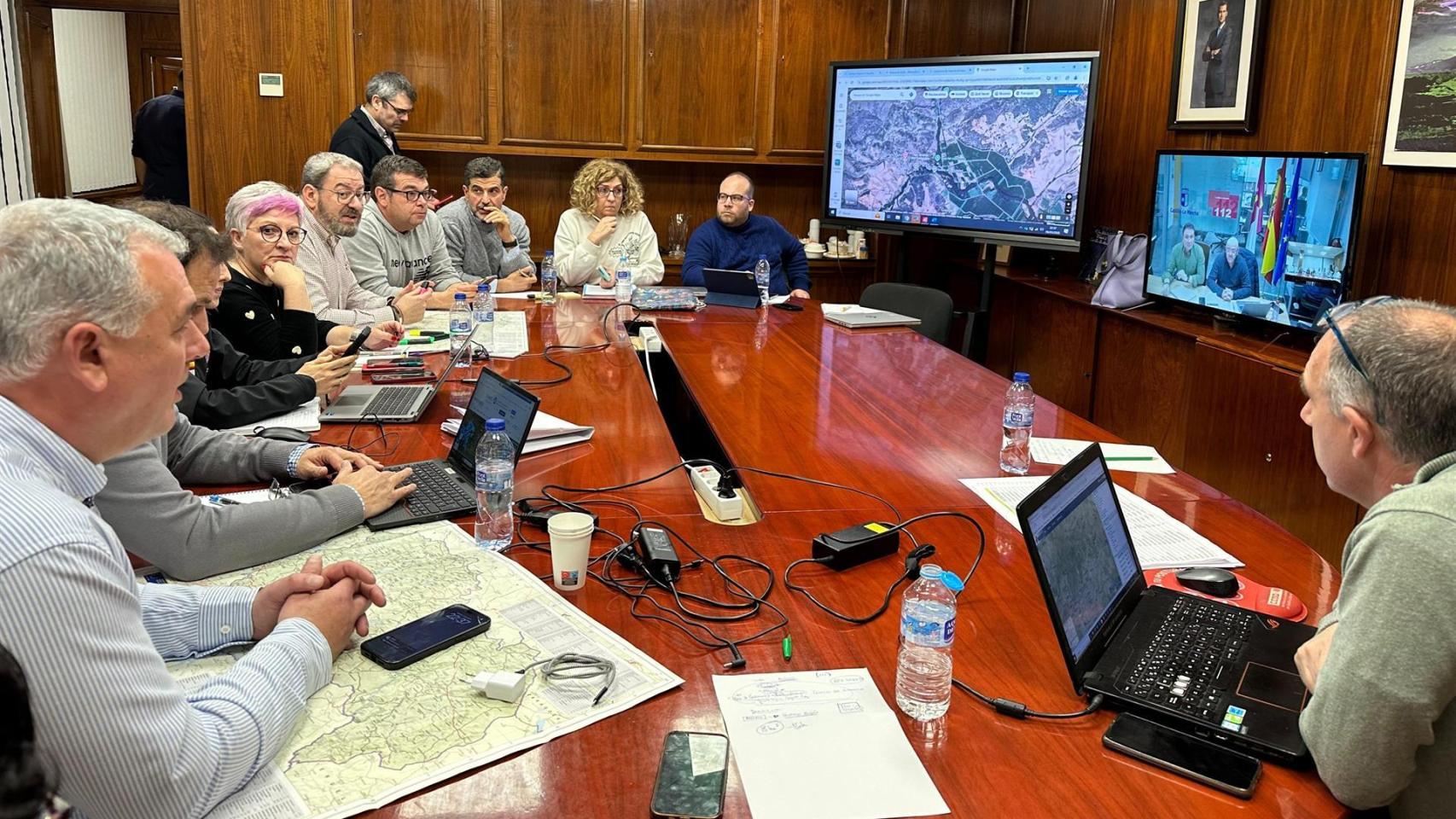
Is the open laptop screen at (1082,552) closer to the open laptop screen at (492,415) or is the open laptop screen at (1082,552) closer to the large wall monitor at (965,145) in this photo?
the open laptop screen at (492,415)

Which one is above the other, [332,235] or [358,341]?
[332,235]

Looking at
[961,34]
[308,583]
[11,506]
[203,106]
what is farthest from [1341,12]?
[203,106]

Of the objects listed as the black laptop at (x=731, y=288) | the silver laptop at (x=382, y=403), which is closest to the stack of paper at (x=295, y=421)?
the silver laptop at (x=382, y=403)

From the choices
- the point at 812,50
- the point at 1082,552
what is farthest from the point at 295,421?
the point at 812,50

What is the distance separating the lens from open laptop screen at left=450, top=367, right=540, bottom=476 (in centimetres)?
195

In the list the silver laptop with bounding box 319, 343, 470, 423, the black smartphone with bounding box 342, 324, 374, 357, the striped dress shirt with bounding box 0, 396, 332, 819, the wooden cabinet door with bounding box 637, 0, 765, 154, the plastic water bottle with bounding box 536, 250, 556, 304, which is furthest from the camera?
the wooden cabinet door with bounding box 637, 0, 765, 154

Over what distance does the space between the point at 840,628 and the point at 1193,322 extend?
10.8 feet

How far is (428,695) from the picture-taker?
4.14 ft

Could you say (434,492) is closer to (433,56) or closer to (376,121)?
(376,121)

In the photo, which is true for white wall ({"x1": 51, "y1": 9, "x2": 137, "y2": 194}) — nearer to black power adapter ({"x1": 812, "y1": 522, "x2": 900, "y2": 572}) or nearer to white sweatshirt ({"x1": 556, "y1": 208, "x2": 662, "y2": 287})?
white sweatshirt ({"x1": 556, "y1": 208, "x2": 662, "y2": 287})

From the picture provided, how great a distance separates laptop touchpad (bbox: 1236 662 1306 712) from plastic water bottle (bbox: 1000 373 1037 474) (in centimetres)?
89

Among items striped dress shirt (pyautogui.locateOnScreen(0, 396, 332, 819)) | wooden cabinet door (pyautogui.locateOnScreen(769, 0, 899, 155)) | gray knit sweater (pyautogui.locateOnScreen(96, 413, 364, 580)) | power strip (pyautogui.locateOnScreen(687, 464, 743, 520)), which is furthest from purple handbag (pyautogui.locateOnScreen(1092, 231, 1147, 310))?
striped dress shirt (pyautogui.locateOnScreen(0, 396, 332, 819))

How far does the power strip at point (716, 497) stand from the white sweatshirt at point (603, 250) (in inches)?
112

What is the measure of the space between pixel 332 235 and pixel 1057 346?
3.37 m
